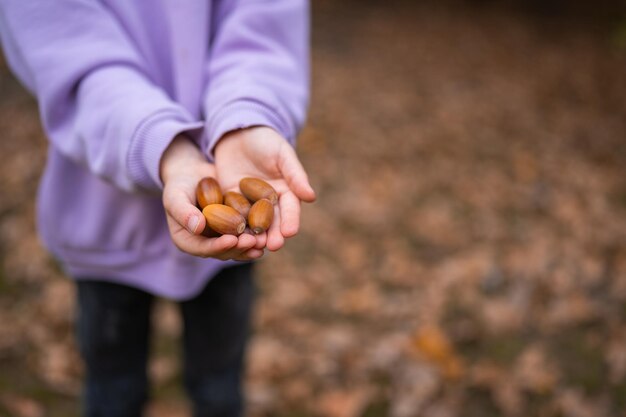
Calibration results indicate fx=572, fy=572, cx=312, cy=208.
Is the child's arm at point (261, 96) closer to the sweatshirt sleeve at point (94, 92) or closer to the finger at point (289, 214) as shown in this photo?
the finger at point (289, 214)

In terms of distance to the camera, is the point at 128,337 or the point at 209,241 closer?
the point at 209,241

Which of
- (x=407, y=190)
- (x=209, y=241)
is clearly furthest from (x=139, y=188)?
(x=407, y=190)

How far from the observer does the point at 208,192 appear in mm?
1226

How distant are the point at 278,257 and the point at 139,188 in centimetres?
241

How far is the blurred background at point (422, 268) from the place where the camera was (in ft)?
8.79

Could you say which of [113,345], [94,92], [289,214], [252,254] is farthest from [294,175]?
[113,345]

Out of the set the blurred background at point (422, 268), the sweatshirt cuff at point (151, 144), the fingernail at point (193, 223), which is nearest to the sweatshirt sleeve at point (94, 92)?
the sweatshirt cuff at point (151, 144)

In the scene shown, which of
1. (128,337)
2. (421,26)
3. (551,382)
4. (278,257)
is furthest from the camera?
(421,26)

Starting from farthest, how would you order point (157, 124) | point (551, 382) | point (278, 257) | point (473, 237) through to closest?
point (473, 237)
point (278, 257)
point (551, 382)
point (157, 124)

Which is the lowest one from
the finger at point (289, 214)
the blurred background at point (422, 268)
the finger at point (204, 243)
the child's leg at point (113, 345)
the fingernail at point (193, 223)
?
the blurred background at point (422, 268)

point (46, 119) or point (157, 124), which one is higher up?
point (157, 124)

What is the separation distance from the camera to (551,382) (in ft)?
8.92

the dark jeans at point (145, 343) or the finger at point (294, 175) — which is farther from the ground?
the finger at point (294, 175)

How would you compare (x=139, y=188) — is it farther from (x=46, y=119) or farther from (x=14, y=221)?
(x=14, y=221)
